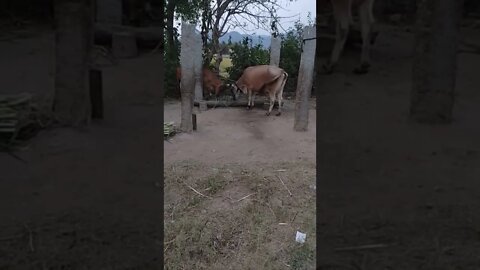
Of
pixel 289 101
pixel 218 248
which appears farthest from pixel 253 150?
pixel 289 101

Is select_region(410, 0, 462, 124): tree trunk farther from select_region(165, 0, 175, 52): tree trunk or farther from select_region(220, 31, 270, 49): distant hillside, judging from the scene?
select_region(220, 31, 270, 49): distant hillside

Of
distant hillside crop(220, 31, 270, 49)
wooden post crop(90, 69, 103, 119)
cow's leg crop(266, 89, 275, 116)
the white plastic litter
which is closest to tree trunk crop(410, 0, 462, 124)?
wooden post crop(90, 69, 103, 119)

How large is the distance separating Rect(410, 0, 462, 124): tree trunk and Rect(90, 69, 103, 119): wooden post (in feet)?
2.30

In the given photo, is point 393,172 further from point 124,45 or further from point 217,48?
point 217,48

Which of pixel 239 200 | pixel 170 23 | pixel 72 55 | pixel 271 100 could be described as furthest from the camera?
pixel 271 100

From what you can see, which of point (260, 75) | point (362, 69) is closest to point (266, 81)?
point (260, 75)

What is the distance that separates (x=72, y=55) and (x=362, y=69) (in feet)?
2.15

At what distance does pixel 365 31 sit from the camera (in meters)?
1.10

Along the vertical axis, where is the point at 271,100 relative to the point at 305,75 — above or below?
below

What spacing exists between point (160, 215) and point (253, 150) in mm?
2448

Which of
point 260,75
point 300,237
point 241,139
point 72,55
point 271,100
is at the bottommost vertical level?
point 300,237

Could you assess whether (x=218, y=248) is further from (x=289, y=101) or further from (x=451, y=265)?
(x=289, y=101)

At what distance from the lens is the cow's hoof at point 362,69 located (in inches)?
44.2

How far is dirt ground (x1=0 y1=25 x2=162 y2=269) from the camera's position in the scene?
110 centimetres
